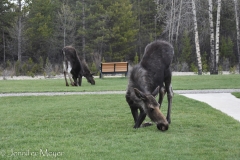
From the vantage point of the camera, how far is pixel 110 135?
6.12 metres

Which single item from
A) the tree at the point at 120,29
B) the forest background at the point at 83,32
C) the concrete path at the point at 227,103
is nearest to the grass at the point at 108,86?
the concrete path at the point at 227,103

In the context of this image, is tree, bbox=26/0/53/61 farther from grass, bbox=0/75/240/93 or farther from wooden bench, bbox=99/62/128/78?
grass, bbox=0/75/240/93

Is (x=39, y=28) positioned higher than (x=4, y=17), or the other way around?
(x=4, y=17)

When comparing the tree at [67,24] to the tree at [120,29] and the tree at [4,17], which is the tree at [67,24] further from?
the tree at [4,17]

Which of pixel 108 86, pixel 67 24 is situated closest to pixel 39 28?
pixel 67 24

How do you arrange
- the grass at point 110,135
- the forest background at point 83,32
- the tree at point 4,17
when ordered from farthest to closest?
the forest background at point 83,32 → the tree at point 4,17 → the grass at point 110,135

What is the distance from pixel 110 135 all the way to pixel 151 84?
1302 mm

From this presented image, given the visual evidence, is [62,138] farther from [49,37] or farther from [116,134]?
[49,37]

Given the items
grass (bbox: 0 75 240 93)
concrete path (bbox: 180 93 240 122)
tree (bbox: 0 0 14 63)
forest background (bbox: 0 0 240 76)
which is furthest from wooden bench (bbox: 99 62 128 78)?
tree (bbox: 0 0 14 63)

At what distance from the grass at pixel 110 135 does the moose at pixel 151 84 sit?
31 centimetres

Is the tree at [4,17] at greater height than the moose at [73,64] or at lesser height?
greater

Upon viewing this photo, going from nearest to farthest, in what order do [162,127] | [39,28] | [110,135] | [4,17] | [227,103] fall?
[110,135]
[162,127]
[227,103]
[4,17]
[39,28]

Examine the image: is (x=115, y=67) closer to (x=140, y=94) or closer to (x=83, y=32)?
(x=140, y=94)

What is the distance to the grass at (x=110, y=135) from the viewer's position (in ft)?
16.3
